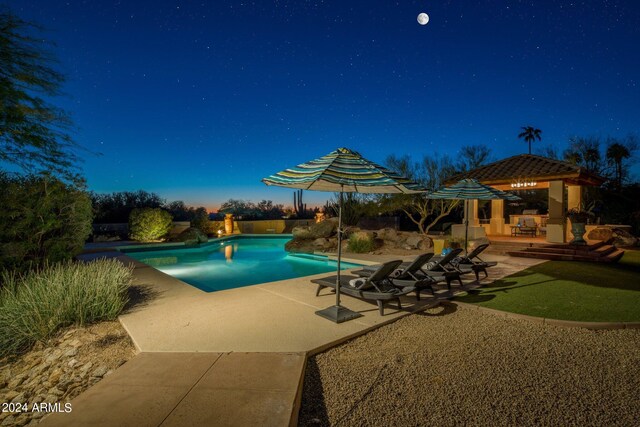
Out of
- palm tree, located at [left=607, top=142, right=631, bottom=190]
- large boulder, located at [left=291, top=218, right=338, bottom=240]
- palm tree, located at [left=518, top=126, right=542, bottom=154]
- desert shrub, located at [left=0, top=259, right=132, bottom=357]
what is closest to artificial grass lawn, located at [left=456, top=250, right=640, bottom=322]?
desert shrub, located at [left=0, top=259, right=132, bottom=357]

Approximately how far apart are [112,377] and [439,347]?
139 inches

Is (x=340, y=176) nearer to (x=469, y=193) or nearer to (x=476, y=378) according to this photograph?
(x=476, y=378)

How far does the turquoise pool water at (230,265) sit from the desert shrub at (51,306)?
363 cm

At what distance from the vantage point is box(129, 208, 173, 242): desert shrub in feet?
57.0

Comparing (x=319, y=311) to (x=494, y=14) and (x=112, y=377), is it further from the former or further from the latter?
(x=494, y=14)

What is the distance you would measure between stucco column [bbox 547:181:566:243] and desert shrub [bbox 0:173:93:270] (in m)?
16.2

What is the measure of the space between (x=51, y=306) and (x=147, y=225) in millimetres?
14133

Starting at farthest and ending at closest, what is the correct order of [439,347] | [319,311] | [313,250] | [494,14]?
[313,250]
[494,14]
[319,311]
[439,347]

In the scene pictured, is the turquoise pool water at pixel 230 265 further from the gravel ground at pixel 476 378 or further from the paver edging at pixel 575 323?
the paver edging at pixel 575 323

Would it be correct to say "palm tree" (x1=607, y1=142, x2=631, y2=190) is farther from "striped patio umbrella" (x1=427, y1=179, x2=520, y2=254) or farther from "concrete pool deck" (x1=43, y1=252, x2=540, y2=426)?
"concrete pool deck" (x1=43, y1=252, x2=540, y2=426)

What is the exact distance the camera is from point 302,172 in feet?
14.6

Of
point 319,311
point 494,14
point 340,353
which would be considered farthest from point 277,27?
point 340,353

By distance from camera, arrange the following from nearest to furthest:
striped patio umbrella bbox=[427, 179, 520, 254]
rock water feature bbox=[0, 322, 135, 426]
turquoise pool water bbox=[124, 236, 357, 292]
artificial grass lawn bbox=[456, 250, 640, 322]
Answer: rock water feature bbox=[0, 322, 135, 426] → artificial grass lawn bbox=[456, 250, 640, 322] → striped patio umbrella bbox=[427, 179, 520, 254] → turquoise pool water bbox=[124, 236, 357, 292]

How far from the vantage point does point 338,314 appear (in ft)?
15.1
